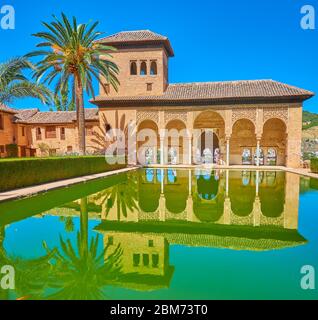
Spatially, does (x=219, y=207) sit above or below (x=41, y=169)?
below

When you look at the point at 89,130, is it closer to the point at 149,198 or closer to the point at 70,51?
the point at 70,51

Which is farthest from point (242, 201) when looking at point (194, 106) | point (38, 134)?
point (38, 134)

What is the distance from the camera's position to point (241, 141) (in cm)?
2428

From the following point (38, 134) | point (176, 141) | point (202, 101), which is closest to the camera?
point (202, 101)

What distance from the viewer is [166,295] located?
286cm

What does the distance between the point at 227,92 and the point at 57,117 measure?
18084 millimetres

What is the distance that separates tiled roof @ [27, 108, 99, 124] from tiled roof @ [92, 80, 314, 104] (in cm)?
364

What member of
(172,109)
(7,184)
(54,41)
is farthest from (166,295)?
(172,109)

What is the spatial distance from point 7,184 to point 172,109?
15807mm

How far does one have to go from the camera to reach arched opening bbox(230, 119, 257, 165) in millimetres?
24016

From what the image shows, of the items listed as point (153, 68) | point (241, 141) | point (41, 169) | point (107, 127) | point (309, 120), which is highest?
point (153, 68)

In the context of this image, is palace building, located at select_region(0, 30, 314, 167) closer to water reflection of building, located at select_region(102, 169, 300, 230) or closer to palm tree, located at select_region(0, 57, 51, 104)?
palm tree, located at select_region(0, 57, 51, 104)

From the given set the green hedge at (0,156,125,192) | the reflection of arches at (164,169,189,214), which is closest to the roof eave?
the green hedge at (0,156,125,192)
